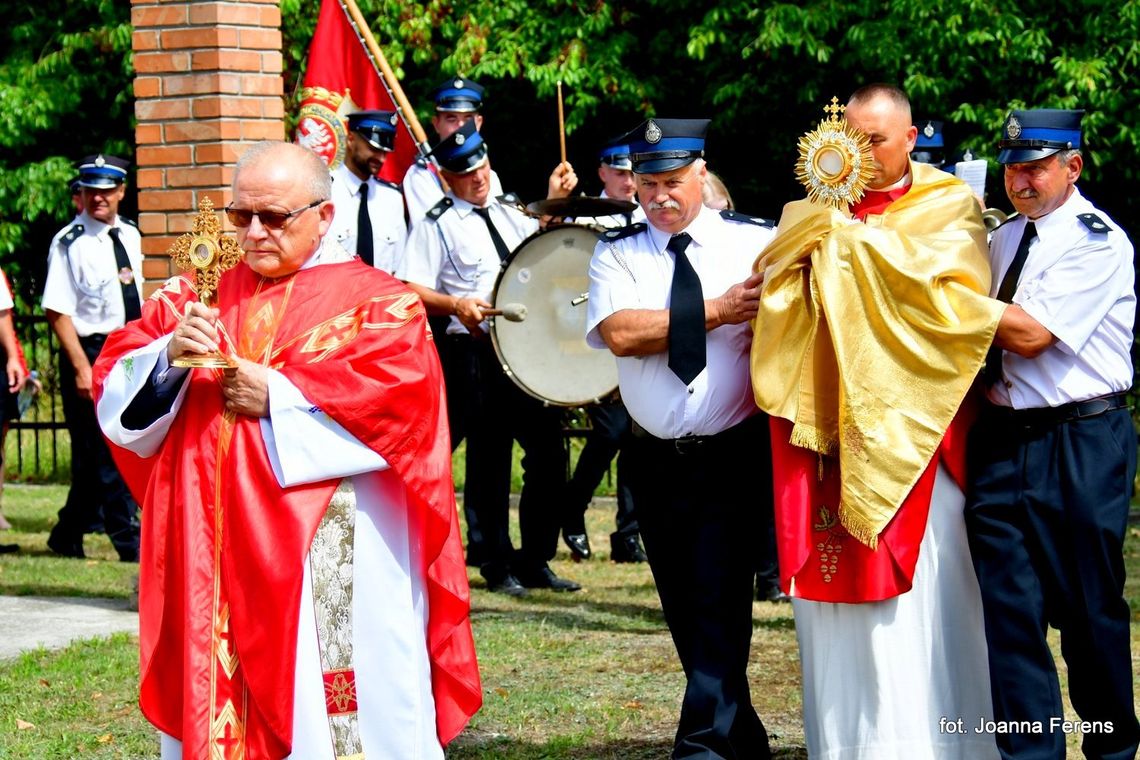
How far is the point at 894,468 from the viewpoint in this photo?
4922 mm

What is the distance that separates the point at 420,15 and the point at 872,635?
42.4ft

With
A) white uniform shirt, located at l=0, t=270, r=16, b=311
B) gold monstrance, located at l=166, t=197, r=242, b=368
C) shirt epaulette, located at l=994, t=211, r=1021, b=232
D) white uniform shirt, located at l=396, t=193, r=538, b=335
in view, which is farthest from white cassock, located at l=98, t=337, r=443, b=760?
white uniform shirt, located at l=0, t=270, r=16, b=311

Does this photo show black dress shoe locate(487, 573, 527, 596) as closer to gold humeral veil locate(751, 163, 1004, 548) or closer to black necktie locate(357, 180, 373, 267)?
black necktie locate(357, 180, 373, 267)

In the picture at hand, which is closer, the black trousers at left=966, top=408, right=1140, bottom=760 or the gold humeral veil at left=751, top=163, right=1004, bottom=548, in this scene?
the gold humeral veil at left=751, top=163, right=1004, bottom=548

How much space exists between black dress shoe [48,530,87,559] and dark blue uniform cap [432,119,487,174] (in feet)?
11.4

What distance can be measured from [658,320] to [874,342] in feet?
2.23

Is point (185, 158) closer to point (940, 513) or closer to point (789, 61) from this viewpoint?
point (940, 513)

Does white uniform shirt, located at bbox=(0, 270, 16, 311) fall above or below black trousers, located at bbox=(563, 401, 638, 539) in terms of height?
above

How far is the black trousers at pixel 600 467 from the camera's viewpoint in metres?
9.23

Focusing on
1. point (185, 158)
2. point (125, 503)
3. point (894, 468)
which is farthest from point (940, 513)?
point (125, 503)

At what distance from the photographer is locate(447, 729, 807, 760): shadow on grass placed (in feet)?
19.1

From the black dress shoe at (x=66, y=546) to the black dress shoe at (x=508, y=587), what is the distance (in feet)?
9.27

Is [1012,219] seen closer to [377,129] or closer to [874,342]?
[874,342]

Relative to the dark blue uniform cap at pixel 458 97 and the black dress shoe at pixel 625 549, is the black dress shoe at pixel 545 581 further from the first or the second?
the dark blue uniform cap at pixel 458 97
